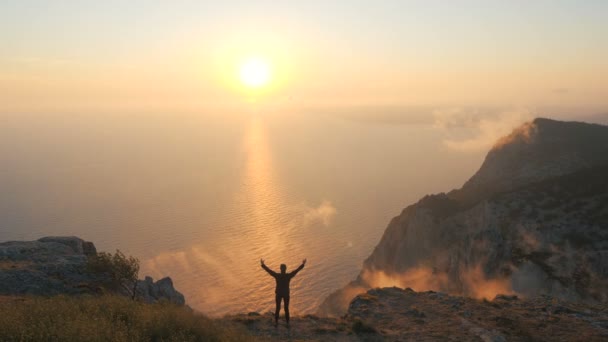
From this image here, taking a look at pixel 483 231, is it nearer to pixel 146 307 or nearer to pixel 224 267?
pixel 146 307

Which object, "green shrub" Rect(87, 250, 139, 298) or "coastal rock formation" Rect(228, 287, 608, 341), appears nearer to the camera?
"coastal rock formation" Rect(228, 287, 608, 341)

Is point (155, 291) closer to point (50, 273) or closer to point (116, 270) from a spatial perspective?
point (116, 270)

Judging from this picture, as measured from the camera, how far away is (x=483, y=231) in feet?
175

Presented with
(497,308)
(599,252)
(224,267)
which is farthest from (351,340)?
(224,267)

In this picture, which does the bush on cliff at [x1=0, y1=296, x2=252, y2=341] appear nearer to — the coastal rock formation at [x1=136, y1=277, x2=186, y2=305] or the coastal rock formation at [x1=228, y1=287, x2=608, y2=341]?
the coastal rock formation at [x1=228, y1=287, x2=608, y2=341]

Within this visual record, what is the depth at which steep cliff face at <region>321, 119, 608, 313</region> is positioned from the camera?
42281 millimetres

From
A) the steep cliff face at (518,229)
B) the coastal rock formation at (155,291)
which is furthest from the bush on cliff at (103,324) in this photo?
the steep cliff face at (518,229)

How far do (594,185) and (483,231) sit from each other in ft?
51.1

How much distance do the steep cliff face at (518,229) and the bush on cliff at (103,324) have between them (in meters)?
39.7

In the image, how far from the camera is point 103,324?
35.9 ft

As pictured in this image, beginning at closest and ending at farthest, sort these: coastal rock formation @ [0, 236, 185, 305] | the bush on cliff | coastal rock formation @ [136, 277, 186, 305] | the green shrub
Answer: the bush on cliff < coastal rock formation @ [0, 236, 185, 305] < the green shrub < coastal rock formation @ [136, 277, 186, 305]

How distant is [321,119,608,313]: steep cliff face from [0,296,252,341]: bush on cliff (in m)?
39.7

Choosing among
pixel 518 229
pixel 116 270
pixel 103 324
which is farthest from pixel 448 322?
pixel 518 229

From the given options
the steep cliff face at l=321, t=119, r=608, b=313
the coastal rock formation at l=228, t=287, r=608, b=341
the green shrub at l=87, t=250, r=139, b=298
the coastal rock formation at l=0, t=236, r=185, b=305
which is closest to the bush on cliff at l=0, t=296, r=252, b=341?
the coastal rock formation at l=228, t=287, r=608, b=341
